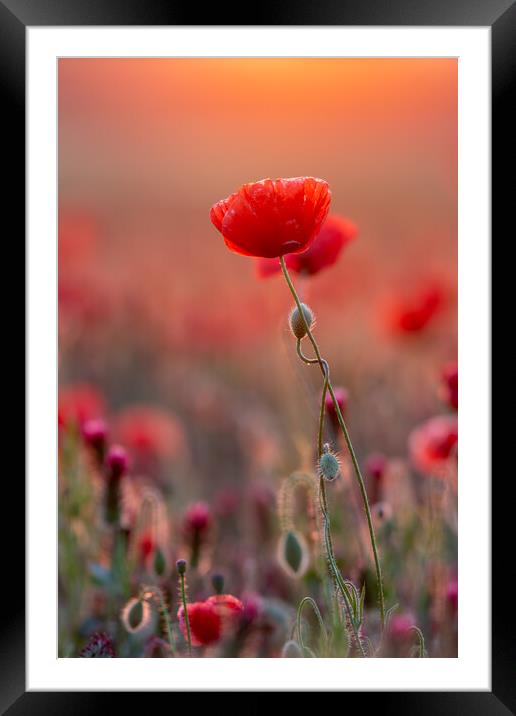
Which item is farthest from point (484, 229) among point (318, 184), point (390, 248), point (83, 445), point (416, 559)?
point (83, 445)

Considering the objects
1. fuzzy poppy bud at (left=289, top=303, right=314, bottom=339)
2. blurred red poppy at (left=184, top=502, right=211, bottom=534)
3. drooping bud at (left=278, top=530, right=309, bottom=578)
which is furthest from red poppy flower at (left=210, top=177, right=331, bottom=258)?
blurred red poppy at (left=184, top=502, right=211, bottom=534)

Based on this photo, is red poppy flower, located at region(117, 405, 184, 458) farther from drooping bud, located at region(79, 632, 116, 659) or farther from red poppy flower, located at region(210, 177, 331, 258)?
red poppy flower, located at region(210, 177, 331, 258)

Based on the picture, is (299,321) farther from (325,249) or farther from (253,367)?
(253,367)

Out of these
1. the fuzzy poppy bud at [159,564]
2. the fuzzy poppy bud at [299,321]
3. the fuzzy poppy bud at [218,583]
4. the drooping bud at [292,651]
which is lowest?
the drooping bud at [292,651]

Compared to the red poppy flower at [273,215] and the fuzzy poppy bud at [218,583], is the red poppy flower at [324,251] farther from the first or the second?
the fuzzy poppy bud at [218,583]

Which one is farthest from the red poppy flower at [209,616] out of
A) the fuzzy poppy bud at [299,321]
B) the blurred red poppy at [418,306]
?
the blurred red poppy at [418,306]

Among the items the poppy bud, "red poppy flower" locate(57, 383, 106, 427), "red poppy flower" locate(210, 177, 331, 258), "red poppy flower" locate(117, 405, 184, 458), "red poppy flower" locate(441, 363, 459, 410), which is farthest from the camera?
"red poppy flower" locate(117, 405, 184, 458)

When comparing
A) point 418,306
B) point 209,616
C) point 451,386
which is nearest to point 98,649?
point 209,616
